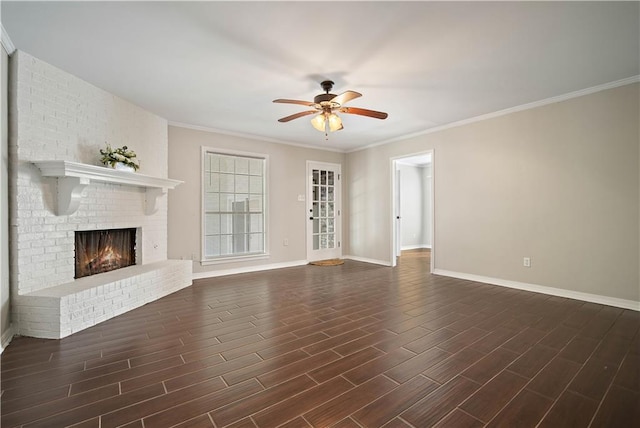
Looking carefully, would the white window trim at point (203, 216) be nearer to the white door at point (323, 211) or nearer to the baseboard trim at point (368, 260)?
the white door at point (323, 211)

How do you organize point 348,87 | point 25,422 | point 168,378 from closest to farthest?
point 25,422
point 168,378
point 348,87

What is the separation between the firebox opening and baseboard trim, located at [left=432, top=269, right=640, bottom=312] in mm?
4877

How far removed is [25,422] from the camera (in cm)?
154

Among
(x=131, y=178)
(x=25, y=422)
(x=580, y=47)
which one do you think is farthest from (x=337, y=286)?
(x=580, y=47)

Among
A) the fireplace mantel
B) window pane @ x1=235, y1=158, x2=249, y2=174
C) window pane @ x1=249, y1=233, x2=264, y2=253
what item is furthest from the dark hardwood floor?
window pane @ x1=235, y1=158, x2=249, y2=174

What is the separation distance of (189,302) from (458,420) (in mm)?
3117

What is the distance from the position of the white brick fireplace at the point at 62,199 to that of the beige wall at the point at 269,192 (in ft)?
2.76

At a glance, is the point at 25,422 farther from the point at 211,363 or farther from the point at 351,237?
the point at 351,237

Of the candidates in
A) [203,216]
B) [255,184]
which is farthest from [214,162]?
[203,216]

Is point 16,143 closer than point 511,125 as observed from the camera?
Yes

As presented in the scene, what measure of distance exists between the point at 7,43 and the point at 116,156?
1.28m

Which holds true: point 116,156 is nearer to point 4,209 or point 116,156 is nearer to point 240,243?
point 4,209

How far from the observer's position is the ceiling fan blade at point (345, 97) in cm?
290

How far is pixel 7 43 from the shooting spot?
8.24 feet
